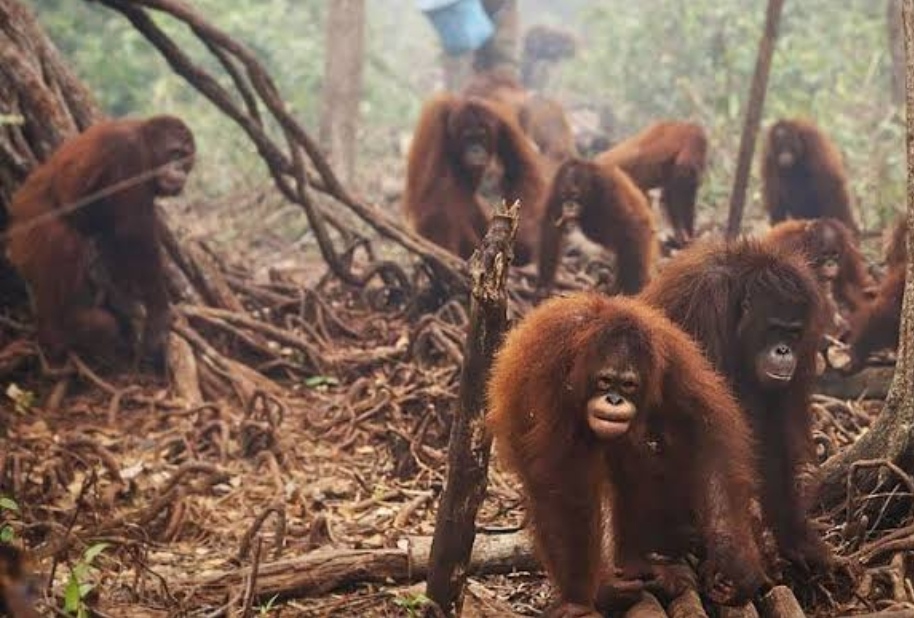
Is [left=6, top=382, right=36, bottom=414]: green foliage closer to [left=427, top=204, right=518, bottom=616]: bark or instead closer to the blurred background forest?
[left=427, top=204, right=518, bottom=616]: bark

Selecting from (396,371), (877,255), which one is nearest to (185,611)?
(396,371)

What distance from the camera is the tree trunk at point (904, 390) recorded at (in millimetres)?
3615

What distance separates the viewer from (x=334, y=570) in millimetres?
3682

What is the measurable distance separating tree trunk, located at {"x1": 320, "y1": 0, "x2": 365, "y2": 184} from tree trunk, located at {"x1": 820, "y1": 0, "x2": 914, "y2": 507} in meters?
8.14

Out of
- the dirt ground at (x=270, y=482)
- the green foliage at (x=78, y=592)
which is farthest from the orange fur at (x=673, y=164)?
the green foliage at (x=78, y=592)

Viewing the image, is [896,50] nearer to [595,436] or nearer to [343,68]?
[343,68]

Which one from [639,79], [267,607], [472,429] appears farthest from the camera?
[639,79]

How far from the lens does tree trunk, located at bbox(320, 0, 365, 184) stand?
11.4 metres

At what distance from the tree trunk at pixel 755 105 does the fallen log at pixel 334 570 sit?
4145mm

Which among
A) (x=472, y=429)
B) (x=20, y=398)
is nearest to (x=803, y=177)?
(x=20, y=398)

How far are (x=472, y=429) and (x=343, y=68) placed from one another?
893cm

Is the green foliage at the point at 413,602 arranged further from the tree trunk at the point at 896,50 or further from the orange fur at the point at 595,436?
the tree trunk at the point at 896,50

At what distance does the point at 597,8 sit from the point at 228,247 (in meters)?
8.55

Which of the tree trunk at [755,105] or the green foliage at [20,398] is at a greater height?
the tree trunk at [755,105]
